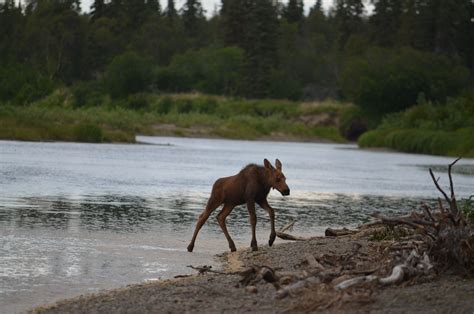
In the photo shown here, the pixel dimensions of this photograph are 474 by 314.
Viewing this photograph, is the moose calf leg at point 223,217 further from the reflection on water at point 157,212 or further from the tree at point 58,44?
the tree at point 58,44

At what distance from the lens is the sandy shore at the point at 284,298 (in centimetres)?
1045

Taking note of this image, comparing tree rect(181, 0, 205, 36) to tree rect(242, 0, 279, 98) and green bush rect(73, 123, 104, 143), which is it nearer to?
tree rect(242, 0, 279, 98)

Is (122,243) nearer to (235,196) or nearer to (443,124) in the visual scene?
(235,196)

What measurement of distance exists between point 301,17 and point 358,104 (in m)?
68.1

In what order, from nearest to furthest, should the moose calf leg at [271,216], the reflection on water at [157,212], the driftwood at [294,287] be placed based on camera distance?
the driftwood at [294,287], the moose calf leg at [271,216], the reflection on water at [157,212]

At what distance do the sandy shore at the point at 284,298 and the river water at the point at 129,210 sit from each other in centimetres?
90

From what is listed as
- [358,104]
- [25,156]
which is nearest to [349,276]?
[25,156]

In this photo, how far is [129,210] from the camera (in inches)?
949

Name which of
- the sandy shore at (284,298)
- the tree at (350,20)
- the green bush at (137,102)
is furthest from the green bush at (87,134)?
the tree at (350,20)

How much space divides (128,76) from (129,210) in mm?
80819

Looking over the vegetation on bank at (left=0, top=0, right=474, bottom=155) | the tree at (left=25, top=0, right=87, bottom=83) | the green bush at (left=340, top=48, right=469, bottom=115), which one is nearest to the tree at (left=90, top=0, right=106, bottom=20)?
the vegetation on bank at (left=0, top=0, right=474, bottom=155)

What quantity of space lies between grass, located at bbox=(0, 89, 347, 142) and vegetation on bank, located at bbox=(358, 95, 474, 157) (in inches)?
518

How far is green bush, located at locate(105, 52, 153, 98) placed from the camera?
10300 cm

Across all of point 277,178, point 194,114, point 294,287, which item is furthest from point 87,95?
point 294,287
